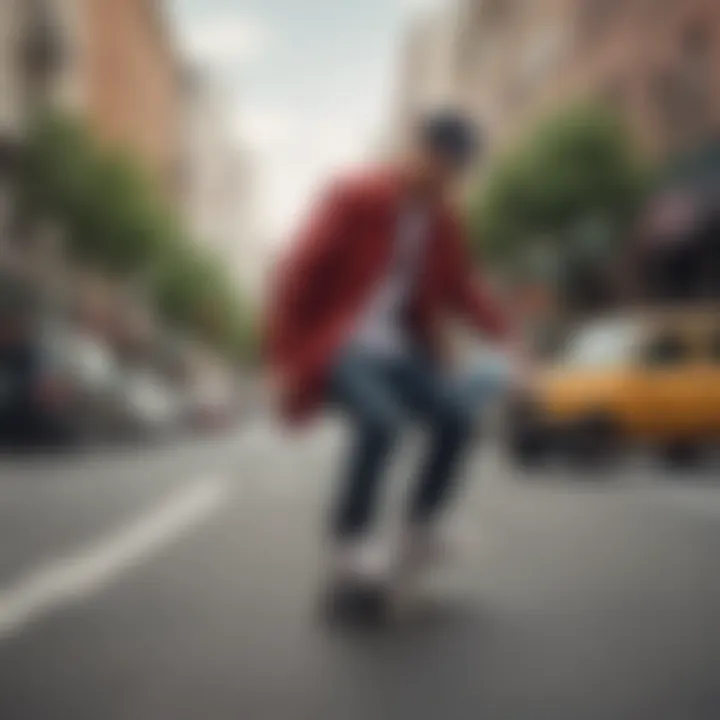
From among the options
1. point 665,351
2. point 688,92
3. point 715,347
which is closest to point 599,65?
point 688,92

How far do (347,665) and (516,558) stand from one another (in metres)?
1.01

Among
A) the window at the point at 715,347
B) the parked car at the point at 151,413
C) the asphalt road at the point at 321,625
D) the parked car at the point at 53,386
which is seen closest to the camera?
the asphalt road at the point at 321,625

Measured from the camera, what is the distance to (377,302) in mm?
1863

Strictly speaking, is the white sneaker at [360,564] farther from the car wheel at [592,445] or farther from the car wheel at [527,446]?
the car wheel at [592,445]

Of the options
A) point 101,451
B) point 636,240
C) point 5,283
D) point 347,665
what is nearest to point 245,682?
point 347,665

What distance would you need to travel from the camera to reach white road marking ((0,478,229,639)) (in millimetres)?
1934

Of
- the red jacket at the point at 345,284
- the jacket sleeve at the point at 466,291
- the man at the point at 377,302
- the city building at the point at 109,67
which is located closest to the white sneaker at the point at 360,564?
the man at the point at 377,302

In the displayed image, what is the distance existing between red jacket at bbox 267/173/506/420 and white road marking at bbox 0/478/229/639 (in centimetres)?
44

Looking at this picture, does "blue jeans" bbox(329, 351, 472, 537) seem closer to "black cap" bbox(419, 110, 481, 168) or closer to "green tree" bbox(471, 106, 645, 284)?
"green tree" bbox(471, 106, 645, 284)

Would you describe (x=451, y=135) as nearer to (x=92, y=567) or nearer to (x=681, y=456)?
(x=92, y=567)

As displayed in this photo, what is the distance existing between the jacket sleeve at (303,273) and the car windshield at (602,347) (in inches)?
152

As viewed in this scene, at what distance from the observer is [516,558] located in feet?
8.55

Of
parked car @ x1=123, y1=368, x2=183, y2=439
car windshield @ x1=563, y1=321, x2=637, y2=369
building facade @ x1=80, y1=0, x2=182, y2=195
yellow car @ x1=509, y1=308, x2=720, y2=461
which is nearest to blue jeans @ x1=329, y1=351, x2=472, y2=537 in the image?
building facade @ x1=80, y1=0, x2=182, y2=195

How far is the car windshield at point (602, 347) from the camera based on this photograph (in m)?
5.77
